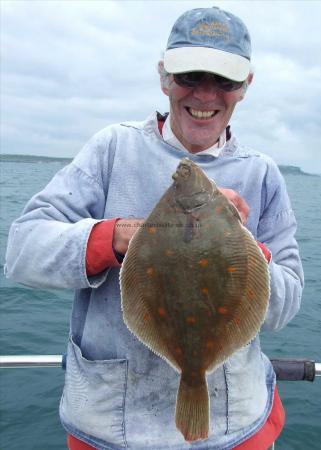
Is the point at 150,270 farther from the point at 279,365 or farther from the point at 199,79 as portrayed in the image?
the point at 279,365

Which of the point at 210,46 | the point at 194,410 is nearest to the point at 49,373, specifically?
the point at 194,410

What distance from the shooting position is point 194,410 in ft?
7.65

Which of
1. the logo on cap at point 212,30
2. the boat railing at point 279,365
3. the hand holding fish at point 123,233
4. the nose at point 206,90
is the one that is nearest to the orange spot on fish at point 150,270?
the hand holding fish at point 123,233

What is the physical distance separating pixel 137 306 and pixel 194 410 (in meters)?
0.57

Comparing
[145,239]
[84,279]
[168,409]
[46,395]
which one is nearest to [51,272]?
[84,279]

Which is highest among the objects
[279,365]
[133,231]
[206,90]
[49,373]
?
[206,90]

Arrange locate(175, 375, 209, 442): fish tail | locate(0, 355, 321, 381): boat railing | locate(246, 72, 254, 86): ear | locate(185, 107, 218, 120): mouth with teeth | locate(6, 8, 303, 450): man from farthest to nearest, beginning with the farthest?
locate(0, 355, 321, 381): boat railing, locate(246, 72, 254, 86): ear, locate(185, 107, 218, 120): mouth with teeth, locate(6, 8, 303, 450): man, locate(175, 375, 209, 442): fish tail

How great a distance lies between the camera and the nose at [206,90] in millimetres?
2650

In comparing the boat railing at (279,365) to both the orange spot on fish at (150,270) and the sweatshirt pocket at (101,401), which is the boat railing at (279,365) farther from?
the orange spot on fish at (150,270)

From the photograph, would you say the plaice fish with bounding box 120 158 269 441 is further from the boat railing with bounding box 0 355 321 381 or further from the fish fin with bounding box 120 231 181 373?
the boat railing with bounding box 0 355 321 381

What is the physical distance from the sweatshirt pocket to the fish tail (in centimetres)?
43

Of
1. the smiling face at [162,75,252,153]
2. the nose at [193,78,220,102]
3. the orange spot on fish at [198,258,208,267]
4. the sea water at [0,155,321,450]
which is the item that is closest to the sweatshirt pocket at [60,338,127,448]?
the orange spot on fish at [198,258,208,267]

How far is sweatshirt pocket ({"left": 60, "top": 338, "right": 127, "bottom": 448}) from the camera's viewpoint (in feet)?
8.59

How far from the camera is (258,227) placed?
2967 millimetres
